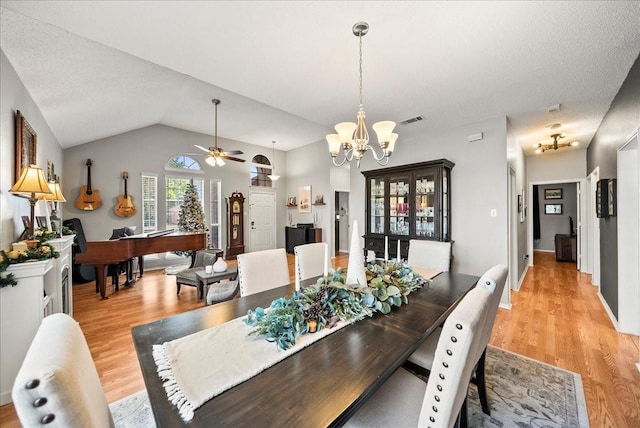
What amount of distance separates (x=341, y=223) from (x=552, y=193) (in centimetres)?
603

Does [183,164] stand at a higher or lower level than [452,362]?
higher

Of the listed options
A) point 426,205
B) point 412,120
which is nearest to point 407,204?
point 426,205

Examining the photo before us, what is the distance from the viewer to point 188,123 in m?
5.81

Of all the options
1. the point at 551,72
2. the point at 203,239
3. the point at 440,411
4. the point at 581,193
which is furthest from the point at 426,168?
the point at 581,193

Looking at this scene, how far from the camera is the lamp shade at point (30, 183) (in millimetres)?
1979

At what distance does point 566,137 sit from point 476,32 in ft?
13.6

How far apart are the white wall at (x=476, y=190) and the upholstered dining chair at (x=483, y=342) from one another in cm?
230

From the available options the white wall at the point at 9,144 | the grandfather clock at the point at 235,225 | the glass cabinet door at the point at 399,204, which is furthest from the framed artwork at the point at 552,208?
the white wall at the point at 9,144

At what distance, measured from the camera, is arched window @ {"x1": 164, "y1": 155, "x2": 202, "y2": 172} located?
605 centimetres

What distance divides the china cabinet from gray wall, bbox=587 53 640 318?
168 cm

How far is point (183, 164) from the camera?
6.25 meters

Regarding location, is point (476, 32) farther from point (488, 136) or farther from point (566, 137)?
point (566, 137)

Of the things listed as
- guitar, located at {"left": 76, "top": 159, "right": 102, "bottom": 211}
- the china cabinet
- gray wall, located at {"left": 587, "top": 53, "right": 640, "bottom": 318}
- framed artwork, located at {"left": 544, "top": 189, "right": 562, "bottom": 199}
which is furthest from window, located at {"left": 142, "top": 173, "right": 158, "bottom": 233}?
framed artwork, located at {"left": 544, "top": 189, "right": 562, "bottom": 199}

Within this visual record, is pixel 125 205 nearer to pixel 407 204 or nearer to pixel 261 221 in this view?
pixel 261 221
